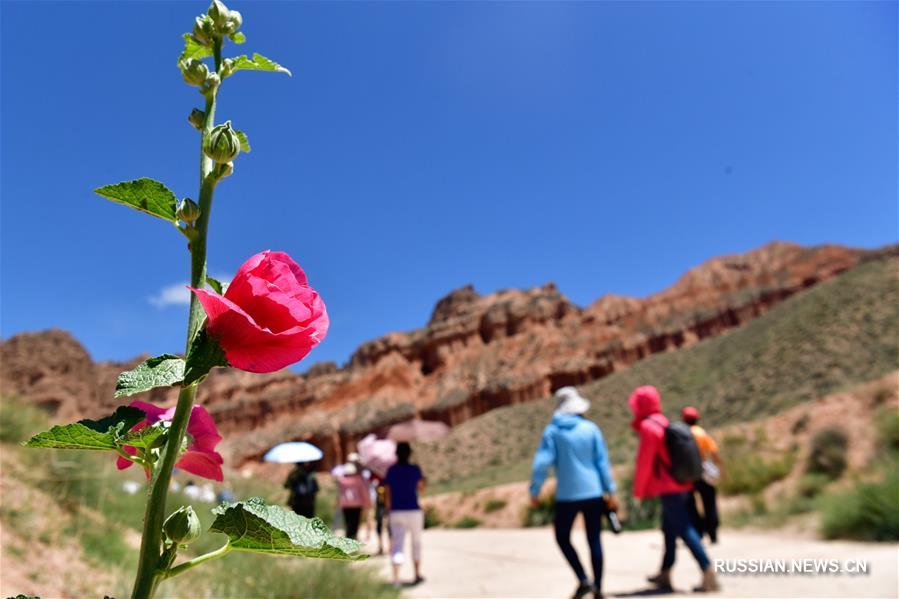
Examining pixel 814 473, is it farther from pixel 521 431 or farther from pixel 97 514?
pixel 521 431

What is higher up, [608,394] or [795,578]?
[608,394]

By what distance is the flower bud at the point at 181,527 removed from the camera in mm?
920

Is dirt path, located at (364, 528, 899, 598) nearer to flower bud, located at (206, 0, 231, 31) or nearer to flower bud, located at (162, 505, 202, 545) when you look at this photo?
flower bud, located at (162, 505, 202, 545)

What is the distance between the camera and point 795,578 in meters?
6.21

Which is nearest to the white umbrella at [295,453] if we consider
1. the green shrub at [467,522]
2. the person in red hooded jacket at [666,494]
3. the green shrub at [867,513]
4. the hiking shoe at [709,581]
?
the person in red hooded jacket at [666,494]

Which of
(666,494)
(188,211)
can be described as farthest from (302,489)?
(188,211)

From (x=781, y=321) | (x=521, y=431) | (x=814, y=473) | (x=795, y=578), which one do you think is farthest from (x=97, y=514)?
(x=521, y=431)

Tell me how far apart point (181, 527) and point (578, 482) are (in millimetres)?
5304

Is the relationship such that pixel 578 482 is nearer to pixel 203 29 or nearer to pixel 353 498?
pixel 203 29

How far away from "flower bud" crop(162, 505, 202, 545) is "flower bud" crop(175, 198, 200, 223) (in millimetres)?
428

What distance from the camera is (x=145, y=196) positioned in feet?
3.40

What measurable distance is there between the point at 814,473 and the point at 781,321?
3091cm

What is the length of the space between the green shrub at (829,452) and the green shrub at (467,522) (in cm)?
904

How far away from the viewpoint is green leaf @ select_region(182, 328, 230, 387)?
2.91 feet
